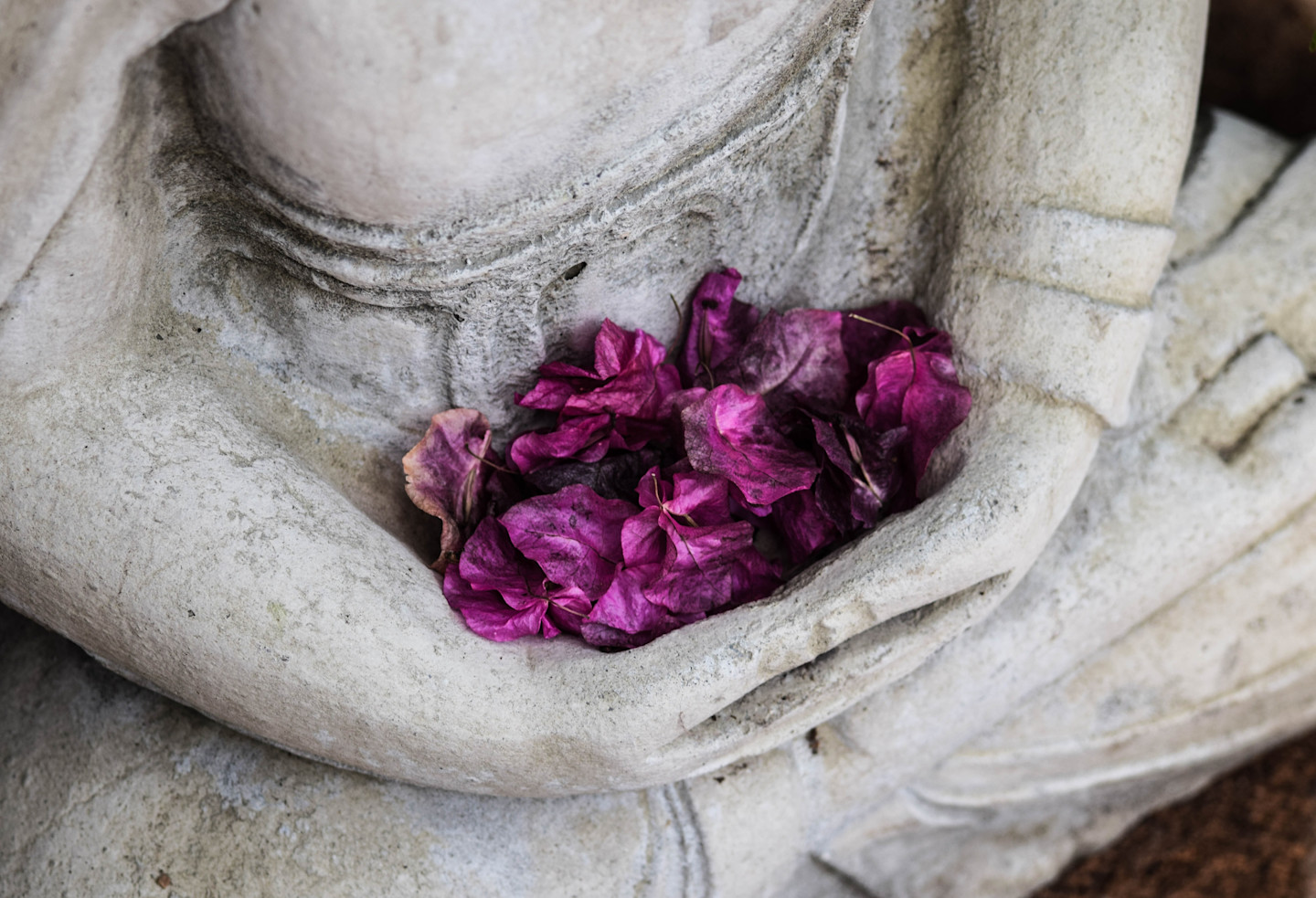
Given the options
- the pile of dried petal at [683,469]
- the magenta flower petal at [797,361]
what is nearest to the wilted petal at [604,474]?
the pile of dried petal at [683,469]

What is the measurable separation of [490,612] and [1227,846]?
4.00 feet

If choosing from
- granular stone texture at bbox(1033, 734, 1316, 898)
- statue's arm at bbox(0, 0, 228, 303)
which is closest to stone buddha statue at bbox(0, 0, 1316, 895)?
statue's arm at bbox(0, 0, 228, 303)

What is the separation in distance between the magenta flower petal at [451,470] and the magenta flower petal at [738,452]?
16cm

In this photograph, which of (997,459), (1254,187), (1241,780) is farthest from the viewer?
(1241,780)

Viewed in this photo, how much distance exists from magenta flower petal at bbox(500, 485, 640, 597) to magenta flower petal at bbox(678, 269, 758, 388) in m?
0.14

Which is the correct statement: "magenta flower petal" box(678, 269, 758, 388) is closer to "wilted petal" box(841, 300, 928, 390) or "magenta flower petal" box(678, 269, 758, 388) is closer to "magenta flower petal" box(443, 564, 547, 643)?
"wilted petal" box(841, 300, 928, 390)

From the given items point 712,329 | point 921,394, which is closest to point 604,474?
point 712,329

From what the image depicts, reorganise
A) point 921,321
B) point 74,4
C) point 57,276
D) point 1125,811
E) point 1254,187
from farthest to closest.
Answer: point 1125,811 → point 1254,187 → point 921,321 → point 57,276 → point 74,4

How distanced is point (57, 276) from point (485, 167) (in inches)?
11.1

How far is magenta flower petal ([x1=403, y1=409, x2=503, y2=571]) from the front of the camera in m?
Result: 0.86

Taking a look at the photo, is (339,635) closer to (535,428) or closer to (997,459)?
(535,428)

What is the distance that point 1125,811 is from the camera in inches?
53.7

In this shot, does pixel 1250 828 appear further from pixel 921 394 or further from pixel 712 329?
pixel 712 329

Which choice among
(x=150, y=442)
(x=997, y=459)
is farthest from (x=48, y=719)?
(x=997, y=459)
